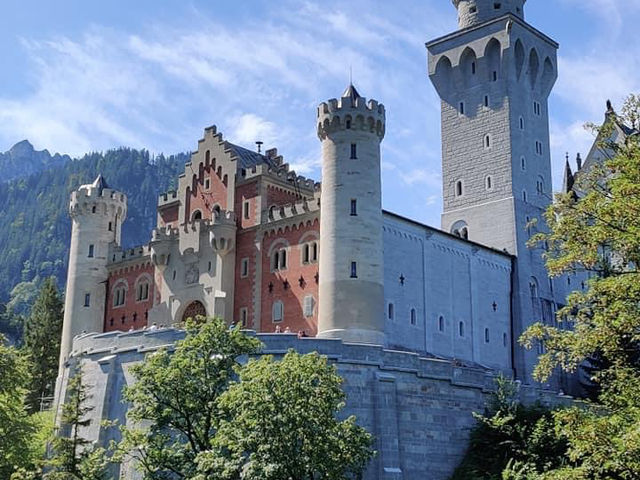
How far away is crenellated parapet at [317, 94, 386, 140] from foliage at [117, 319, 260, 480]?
70.1ft

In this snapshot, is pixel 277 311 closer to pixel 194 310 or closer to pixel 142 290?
pixel 194 310

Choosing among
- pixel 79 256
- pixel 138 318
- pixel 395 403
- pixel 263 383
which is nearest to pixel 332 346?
pixel 395 403

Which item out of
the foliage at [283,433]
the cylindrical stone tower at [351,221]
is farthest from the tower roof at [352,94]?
the foliage at [283,433]

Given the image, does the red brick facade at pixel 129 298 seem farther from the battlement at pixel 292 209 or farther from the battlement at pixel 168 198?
the battlement at pixel 292 209

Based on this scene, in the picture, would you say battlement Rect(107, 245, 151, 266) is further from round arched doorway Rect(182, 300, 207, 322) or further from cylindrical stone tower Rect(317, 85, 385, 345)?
cylindrical stone tower Rect(317, 85, 385, 345)

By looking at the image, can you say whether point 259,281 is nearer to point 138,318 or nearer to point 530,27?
point 138,318

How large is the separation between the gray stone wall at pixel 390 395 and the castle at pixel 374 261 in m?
0.08

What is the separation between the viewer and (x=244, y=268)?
6003 cm

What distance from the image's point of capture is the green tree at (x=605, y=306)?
23.0 meters

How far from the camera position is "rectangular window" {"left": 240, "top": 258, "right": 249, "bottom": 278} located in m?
59.8

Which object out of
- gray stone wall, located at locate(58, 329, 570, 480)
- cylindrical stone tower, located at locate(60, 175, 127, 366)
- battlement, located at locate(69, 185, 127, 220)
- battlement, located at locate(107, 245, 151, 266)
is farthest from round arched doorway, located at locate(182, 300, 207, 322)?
gray stone wall, located at locate(58, 329, 570, 480)

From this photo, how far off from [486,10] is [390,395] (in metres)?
43.0

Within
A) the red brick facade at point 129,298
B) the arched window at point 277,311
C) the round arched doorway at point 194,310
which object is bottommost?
the arched window at point 277,311

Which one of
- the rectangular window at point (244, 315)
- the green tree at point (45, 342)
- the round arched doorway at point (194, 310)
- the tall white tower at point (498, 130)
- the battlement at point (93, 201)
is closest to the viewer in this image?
the rectangular window at point (244, 315)
